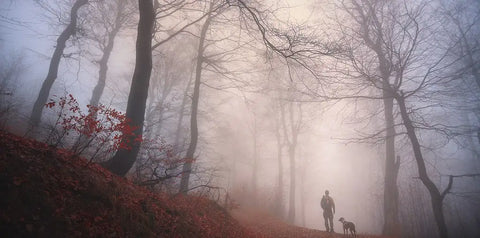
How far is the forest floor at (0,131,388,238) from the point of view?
2.71 meters

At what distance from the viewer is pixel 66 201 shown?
10.5 ft

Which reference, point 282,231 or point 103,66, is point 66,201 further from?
point 103,66

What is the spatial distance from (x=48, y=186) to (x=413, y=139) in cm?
939

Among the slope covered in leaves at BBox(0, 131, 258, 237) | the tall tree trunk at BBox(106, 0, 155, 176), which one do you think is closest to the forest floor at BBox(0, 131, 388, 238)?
the slope covered in leaves at BBox(0, 131, 258, 237)

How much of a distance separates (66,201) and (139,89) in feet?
10.1

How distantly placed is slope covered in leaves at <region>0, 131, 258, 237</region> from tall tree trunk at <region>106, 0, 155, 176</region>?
89cm

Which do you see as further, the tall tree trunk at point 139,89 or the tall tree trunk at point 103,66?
the tall tree trunk at point 103,66

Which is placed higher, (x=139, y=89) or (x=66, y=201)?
(x=139, y=89)

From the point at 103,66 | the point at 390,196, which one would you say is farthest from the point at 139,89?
the point at 103,66

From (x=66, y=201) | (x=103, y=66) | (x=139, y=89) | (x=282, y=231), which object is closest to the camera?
(x=66, y=201)

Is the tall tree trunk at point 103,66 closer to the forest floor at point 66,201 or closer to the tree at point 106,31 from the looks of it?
the tree at point 106,31

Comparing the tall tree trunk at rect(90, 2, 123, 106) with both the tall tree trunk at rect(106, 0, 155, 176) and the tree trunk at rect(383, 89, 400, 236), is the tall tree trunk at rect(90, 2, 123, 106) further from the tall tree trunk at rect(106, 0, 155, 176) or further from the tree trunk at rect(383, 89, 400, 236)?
the tree trunk at rect(383, 89, 400, 236)

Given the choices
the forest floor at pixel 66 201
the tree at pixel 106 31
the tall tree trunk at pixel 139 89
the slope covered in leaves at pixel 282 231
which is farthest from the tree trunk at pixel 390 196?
the tree at pixel 106 31

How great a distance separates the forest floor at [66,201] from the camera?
271cm
